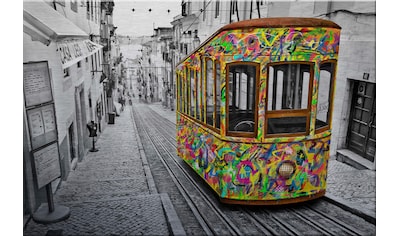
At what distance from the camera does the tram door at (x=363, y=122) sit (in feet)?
22.5

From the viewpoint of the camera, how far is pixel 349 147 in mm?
7539

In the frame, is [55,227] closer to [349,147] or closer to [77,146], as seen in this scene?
[77,146]

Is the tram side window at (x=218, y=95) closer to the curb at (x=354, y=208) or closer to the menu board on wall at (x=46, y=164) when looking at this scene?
the curb at (x=354, y=208)

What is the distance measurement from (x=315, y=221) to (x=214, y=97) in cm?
236

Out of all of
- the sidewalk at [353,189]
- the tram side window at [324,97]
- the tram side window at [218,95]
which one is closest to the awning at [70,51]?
the tram side window at [218,95]

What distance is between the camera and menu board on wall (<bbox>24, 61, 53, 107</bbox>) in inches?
162

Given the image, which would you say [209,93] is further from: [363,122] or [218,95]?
[363,122]

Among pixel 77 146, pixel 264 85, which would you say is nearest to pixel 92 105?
pixel 77 146

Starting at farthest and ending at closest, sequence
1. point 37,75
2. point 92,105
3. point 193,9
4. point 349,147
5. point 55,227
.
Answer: point 193,9, point 92,105, point 349,147, point 55,227, point 37,75

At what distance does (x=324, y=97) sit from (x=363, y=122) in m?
2.40

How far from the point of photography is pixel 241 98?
5.95m

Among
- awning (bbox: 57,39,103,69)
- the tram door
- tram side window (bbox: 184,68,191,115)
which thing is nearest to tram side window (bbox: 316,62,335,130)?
the tram door

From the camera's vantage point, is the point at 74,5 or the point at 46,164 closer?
the point at 46,164

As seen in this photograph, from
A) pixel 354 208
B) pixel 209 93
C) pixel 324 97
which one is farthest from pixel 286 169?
pixel 209 93
